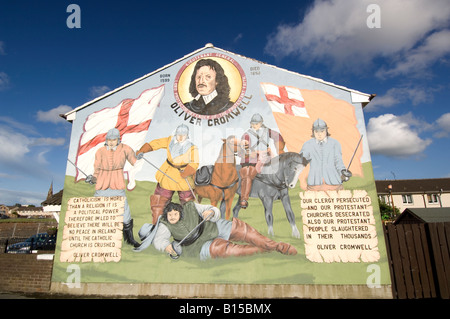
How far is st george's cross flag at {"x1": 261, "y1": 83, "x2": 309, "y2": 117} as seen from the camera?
10.6 meters

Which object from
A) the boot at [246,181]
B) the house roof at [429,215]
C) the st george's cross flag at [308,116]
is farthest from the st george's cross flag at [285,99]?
the house roof at [429,215]

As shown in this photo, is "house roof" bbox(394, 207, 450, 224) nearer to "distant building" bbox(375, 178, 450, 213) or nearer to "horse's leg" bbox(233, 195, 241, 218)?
"horse's leg" bbox(233, 195, 241, 218)

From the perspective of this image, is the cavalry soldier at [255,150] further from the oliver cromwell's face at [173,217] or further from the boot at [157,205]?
the boot at [157,205]

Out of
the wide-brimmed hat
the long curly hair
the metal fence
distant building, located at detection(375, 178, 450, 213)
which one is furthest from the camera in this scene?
distant building, located at detection(375, 178, 450, 213)

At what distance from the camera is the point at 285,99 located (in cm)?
1078

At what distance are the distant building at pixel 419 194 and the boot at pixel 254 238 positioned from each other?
3348 cm

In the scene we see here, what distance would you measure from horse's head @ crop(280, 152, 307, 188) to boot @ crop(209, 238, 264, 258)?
2714mm

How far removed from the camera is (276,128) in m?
10.5

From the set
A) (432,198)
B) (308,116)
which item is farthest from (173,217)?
(432,198)

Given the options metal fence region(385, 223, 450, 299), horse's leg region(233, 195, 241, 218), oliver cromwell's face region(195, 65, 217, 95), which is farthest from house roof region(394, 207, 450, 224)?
oliver cromwell's face region(195, 65, 217, 95)

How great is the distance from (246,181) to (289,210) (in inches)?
74.8

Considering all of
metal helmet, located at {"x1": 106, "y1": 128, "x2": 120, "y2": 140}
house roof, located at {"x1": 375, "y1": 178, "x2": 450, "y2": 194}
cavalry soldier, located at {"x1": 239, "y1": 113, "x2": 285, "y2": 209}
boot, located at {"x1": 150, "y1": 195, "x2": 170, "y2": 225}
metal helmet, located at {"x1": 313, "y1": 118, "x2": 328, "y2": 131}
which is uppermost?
house roof, located at {"x1": 375, "y1": 178, "x2": 450, "y2": 194}
